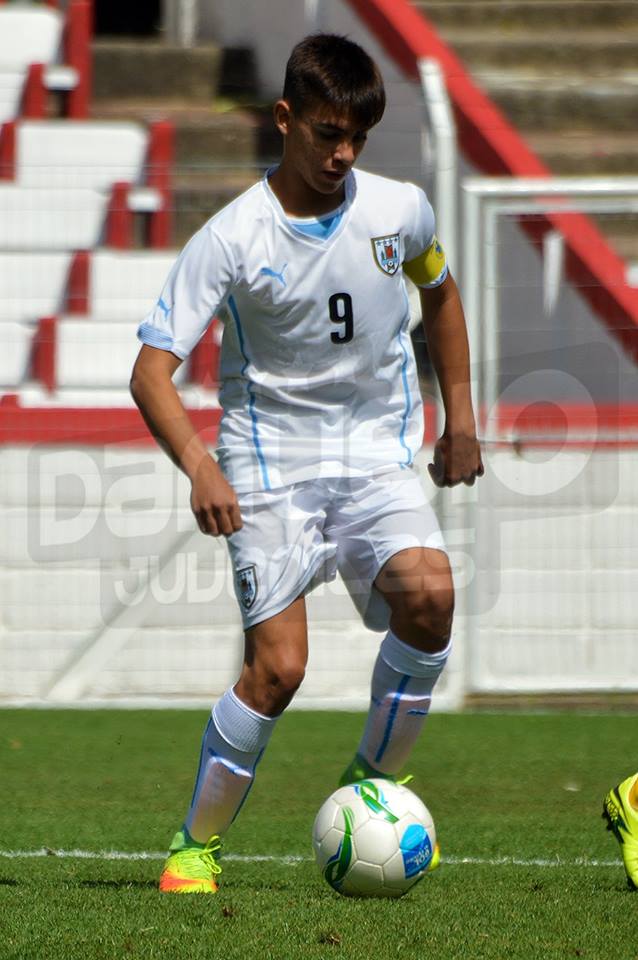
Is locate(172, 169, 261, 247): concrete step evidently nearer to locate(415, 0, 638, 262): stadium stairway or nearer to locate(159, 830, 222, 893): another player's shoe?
locate(415, 0, 638, 262): stadium stairway

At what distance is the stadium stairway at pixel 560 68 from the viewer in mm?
10883

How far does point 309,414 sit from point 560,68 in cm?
817

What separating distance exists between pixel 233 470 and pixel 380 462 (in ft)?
1.18

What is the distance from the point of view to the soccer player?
4.09 meters

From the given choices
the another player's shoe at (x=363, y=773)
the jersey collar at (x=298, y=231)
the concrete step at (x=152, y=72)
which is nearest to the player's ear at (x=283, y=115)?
the jersey collar at (x=298, y=231)

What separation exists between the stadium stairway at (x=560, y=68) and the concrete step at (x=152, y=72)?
160 cm

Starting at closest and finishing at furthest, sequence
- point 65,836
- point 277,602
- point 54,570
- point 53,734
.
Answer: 1. point 277,602
2. point 65,836
3. point 53,734
4. point 54,570

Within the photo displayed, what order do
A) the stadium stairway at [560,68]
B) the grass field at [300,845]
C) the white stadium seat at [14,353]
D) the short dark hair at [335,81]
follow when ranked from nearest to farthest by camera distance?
the grass field at [300,845] → the short dark hair at [335,81] → the white stadium seat at [14,353] → the stadium stairway at [560,68]

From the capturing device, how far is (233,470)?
4285mm

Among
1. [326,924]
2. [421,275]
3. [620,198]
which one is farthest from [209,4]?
[326,924]

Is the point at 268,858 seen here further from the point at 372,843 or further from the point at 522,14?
the point at 522,14

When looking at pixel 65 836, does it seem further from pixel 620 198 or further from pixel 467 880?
pixel 620 198

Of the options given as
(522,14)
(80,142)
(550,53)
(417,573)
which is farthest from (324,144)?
(522,14)

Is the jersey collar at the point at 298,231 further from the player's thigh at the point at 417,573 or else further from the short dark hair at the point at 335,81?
the player's thigh at the point at 417,573
